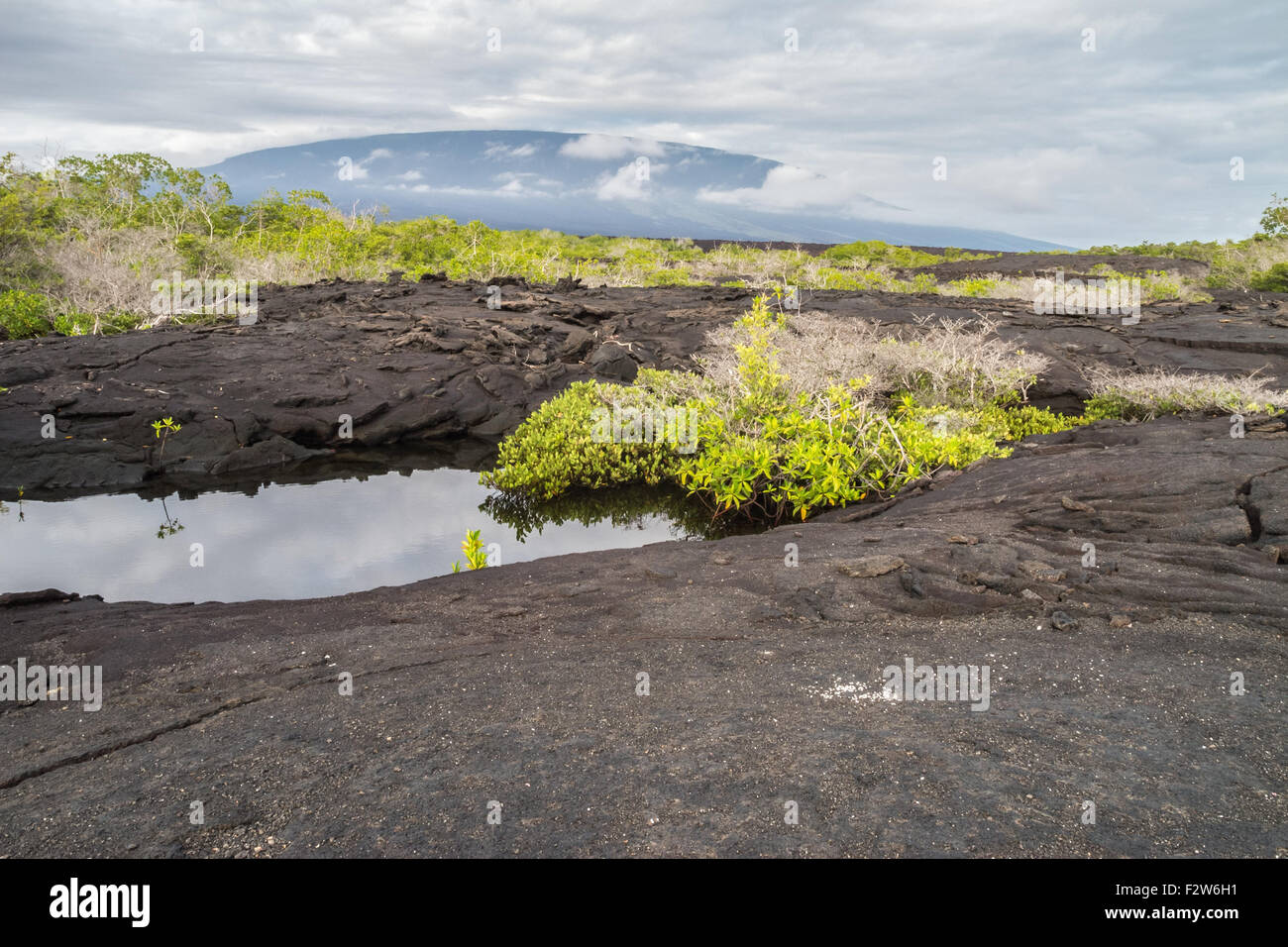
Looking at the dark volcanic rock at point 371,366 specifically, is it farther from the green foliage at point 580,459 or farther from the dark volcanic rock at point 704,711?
the dark volcanic rock at point 704,711

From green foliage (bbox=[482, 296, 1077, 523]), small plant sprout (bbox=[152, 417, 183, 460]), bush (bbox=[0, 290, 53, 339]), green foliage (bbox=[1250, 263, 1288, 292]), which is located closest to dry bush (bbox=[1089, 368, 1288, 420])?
green foliage (bbox=[482, 296, 1077, 523])

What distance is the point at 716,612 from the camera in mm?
6504

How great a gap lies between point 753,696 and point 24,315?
92.1 feet

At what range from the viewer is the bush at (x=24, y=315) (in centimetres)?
2345

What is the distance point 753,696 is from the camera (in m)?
4.91

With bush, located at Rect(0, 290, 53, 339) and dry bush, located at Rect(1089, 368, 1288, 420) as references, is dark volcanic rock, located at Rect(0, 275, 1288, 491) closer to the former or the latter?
dry bush, located at Rect(1089, 368, 1288, 420)

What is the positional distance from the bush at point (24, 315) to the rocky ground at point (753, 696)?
2143 cm

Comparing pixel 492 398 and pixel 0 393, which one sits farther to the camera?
pixel 492 398

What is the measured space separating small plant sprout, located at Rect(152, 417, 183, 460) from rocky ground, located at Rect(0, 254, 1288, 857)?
29.8ft

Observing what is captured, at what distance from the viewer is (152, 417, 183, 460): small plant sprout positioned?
1559 centimetres

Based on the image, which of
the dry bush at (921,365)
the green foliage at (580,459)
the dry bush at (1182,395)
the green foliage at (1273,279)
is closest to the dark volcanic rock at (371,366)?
the dry bush at (1182,395)
